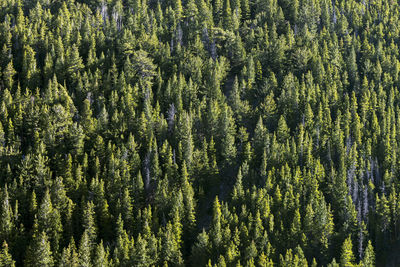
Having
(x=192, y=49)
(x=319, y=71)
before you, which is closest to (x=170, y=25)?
(x=192, y=49)

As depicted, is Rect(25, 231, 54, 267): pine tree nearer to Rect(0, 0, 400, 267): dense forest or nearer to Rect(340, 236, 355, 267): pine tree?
Rect(0, 0, 400, 267): dense forest

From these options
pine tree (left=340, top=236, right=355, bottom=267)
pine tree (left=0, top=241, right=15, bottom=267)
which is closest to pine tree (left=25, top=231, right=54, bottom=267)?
pine tree (left=0, top=241, right=15, bottom=267)

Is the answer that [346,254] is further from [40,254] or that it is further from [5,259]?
[5,259]

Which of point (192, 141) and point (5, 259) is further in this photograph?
point (192, 141)

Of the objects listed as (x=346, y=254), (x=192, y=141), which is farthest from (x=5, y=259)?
(x=346, y=254)

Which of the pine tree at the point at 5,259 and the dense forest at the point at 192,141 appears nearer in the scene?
the pine tree at the point at 5,259

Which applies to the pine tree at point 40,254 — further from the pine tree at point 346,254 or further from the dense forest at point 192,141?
the pine tree at point 346,254

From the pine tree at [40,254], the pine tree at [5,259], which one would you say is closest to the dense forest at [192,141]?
the pine tree at [40,254]

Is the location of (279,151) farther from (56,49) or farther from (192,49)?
(56,49)
